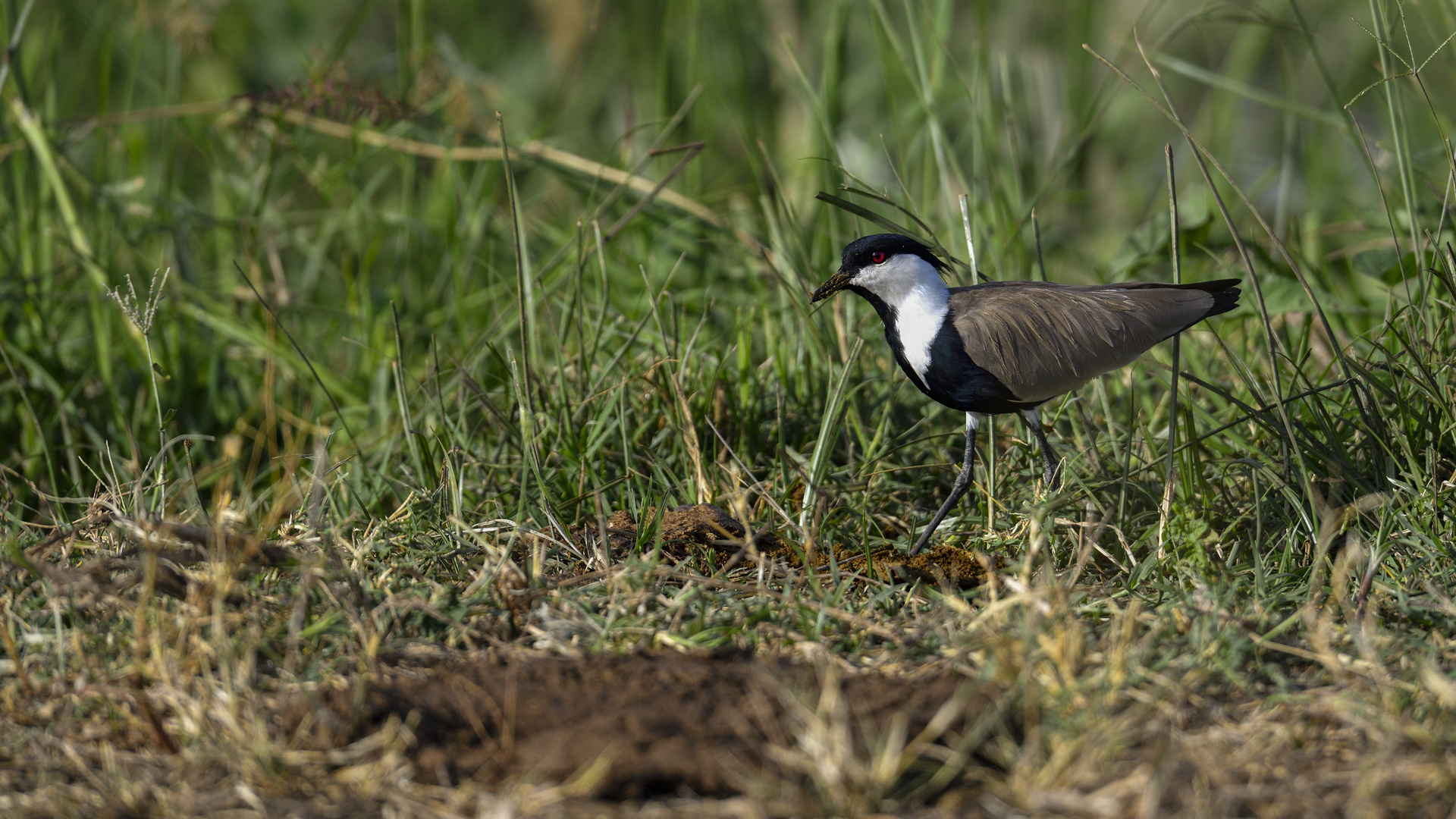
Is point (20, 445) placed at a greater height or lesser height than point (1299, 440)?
lesser

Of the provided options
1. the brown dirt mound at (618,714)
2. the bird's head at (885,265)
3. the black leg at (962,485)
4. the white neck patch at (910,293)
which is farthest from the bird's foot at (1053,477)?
the brown dirt mound at (618,714)

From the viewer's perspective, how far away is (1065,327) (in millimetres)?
3016

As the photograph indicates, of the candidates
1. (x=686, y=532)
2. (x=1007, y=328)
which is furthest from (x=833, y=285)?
(x=686, y=532)

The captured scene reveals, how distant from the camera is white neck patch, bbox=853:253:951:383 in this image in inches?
122

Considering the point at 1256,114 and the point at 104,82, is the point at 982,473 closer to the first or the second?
the point at 104,82

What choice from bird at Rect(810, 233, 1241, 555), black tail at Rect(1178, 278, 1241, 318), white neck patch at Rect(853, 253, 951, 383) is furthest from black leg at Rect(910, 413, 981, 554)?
black tail at Rect(1178, 278, 1241, 318)

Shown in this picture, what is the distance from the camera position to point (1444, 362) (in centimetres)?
282

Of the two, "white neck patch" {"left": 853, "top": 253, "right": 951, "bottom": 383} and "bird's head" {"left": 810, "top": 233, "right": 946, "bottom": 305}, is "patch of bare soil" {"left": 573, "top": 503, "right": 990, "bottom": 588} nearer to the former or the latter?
"white neck patch" {"left": 853, "top": 253, "right": 951, "bottom": 383}

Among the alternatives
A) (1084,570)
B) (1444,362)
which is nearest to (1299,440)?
(1444,362)

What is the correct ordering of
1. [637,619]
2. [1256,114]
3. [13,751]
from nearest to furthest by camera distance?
1. [13,751]
2. [637,619]
3. [1256,114]

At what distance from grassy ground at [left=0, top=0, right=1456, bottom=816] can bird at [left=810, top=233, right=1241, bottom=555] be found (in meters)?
0.19

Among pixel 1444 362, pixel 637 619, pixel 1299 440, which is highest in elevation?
pixel 1444 362

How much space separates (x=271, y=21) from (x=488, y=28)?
4.76ft

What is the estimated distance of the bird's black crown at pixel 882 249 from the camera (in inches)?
124
